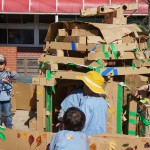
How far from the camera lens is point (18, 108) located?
23.6 feet

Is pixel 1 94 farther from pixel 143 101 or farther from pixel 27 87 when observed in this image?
pixel 143 101

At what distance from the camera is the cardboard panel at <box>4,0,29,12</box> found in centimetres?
1102

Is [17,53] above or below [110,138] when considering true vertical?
above

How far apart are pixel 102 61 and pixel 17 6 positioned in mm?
6876

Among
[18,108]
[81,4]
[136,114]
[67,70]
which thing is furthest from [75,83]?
[81,4]

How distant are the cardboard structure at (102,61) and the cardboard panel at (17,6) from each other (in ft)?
19.1

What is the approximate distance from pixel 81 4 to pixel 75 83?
617cm

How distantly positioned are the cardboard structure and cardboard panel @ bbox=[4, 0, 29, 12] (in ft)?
19.1

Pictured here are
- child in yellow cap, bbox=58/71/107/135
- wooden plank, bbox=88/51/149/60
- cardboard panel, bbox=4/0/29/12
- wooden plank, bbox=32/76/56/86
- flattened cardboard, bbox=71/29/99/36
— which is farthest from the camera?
cardboard panel, bbox=4/0/29/12

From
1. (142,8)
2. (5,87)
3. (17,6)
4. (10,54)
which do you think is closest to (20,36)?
(10,54)

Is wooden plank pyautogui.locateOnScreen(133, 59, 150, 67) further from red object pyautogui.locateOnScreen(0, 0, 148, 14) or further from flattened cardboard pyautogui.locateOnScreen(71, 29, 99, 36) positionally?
red object pyautogui.locateOnScreen(0, 0, 148, 14)

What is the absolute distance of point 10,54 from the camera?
38.6 feet

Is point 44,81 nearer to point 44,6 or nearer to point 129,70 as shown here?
point 129,70

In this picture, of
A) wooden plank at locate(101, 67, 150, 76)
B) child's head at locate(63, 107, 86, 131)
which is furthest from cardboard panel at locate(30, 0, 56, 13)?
child's head at locate(63, 107, 86, 131)
